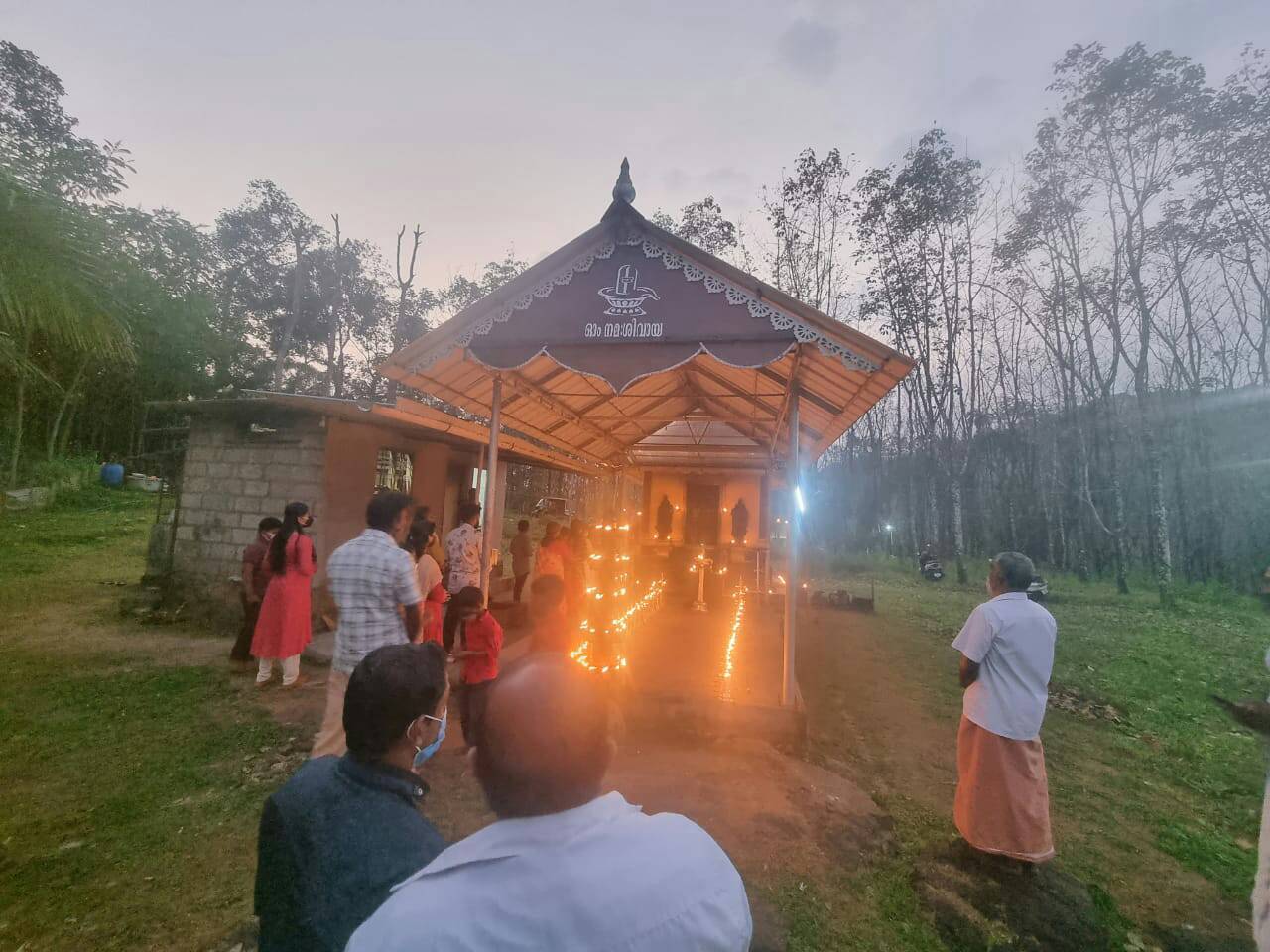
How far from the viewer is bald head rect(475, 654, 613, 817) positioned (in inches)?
41.5

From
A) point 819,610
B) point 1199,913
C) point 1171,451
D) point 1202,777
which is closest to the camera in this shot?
point 1199,913

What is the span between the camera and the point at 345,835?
1.44 metres

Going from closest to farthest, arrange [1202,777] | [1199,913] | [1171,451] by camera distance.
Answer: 1. [1199,913]
2. [1202,777]
3. [1171,451]

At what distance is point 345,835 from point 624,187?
5383mm

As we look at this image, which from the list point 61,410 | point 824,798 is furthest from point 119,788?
point 61,410

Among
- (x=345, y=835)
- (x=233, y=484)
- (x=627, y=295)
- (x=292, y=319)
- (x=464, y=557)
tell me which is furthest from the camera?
(x=292, y=319)

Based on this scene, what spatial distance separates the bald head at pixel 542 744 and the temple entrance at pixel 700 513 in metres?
13.7

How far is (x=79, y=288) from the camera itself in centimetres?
479

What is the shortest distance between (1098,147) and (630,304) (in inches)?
841

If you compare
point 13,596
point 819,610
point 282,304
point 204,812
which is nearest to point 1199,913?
point 204,812

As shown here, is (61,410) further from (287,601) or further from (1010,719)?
(1010,719)

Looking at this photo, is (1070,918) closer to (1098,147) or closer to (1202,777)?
(1202,777)

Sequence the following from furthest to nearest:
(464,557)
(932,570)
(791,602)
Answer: (932,570) < (464,557) < (791,602)

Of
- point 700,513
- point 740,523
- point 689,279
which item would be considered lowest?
point 740,523
